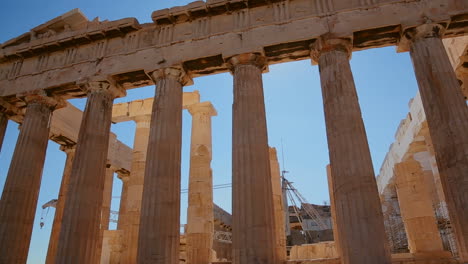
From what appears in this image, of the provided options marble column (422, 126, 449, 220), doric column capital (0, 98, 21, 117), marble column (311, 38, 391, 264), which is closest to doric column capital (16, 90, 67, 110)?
doric column capital (0, 98, 21, 117)

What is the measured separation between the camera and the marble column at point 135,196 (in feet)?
67.3

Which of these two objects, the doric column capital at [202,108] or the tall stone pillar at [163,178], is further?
the doric column capital at [202,108]

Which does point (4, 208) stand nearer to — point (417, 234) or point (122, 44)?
point (122, 44)

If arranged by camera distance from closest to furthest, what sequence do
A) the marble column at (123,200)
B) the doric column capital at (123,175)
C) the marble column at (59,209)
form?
the marble column at (59,209) < the marble column at (123,200) < the doric column capital at (123,175)

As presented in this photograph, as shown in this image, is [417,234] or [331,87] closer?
[331,87]

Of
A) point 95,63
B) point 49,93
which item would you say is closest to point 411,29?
point 95,63

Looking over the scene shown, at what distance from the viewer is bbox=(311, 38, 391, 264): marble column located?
11727 mm

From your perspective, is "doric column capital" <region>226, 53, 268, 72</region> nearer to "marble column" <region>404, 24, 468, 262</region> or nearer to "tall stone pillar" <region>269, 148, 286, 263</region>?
"marble column" <region>404, 24, 468, 262</region>

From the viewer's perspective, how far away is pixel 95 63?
18438 millimetres

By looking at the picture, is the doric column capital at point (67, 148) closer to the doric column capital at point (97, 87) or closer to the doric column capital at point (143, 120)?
the doric column capital at point (143, 120)

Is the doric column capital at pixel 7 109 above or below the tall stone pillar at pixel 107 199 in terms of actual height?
above

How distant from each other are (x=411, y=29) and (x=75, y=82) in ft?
49.7

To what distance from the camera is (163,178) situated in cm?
1483

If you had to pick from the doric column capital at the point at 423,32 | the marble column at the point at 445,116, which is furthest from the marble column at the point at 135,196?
the doric column capital at the point at 423,32
